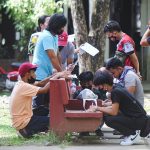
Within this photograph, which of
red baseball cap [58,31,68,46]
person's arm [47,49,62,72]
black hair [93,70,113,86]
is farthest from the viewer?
red baseball cap [58,31,68,46]

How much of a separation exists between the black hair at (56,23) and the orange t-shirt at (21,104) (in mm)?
874

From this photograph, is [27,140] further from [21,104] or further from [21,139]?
[21,104]

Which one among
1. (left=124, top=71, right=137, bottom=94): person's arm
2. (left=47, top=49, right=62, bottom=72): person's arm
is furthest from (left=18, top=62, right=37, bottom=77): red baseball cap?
(left=124, top=71, right=137, bottom=94): person's arm

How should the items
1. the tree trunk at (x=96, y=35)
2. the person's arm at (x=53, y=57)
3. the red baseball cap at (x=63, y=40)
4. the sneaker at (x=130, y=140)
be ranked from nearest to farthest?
the sneaker at (x=130, y=140) < the person's arm at (x=53, y=57) < the red baseball cap at (x=63, y=40) < the tree trunk at (x=96, y=35)

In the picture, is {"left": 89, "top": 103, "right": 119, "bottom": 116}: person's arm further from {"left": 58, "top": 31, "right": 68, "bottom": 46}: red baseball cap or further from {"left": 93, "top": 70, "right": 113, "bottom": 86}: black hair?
{"left": 58, "top": 31, "right": 68, "bottom": 46}: red baseball cap

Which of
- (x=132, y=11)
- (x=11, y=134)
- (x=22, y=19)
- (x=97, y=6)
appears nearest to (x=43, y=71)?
(x=11, y=134)

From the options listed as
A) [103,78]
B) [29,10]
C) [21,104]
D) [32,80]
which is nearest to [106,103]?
[103,78]

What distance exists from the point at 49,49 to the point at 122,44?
1204mm

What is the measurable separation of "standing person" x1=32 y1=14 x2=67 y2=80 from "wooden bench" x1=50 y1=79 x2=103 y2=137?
0.53m

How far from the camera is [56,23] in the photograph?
8188mm

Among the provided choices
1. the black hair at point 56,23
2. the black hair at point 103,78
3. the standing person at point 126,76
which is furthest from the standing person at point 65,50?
the black hair at point 103,78

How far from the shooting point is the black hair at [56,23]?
8.15 meters

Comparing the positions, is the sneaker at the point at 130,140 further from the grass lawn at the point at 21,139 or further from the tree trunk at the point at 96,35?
the tree trunk at the point at 96,35

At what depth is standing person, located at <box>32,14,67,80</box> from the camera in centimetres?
817
